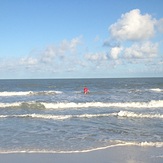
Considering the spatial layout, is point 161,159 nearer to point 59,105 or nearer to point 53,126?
point 53,126

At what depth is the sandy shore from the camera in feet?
29.3

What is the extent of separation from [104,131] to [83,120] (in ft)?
12.5

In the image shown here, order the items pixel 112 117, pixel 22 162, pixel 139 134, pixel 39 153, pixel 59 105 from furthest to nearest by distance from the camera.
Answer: pixel 59 105 < pixel 112 117 < pixel 139 134 < pixel 39 153 < pixel 22 162

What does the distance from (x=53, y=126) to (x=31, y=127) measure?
1.11 m

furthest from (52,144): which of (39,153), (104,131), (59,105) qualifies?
(59,105)

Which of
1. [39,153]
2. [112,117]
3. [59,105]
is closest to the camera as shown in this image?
[39,153]

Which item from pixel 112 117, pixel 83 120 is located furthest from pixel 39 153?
pixel 112 117

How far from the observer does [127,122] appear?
1694 cm

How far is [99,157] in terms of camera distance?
9.31 m

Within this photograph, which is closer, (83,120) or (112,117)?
(83,120)

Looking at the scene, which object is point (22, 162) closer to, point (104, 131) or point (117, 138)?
point (117, 138)

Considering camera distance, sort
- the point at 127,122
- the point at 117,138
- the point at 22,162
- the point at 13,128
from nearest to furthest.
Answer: the point at 22,162
the point at 117,138
the point at 13,128
the point at 127,122

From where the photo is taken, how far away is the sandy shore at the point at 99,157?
352 inches

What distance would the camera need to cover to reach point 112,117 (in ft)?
62.2
